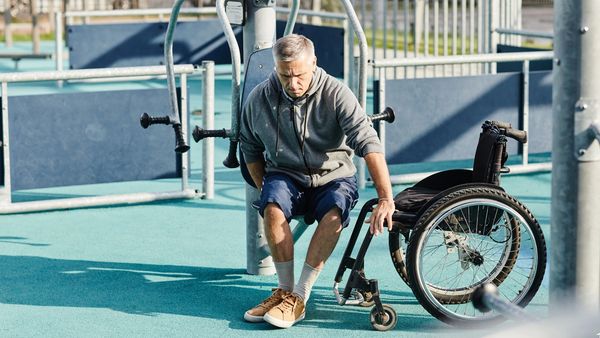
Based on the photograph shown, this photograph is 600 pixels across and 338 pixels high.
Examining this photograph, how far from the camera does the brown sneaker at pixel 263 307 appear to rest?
5.48 m

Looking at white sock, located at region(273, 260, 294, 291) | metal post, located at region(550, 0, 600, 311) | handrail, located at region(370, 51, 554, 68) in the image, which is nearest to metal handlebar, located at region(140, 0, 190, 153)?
white sock, located at region(273, 260, 294, 291)

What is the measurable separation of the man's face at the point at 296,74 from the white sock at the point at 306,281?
0.77 m

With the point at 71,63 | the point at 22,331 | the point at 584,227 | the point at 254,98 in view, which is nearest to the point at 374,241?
the point at 254,98

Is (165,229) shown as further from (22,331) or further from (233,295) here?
(22,331)

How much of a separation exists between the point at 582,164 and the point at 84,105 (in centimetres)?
557

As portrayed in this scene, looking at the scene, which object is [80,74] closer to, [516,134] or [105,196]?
[105,196]

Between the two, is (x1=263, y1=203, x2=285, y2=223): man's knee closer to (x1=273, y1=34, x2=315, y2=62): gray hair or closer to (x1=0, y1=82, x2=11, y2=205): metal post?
(x1=273, y1=34, x2=315, y2=62): gray hair

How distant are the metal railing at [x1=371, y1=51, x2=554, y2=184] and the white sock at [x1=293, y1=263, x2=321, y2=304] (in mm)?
3111

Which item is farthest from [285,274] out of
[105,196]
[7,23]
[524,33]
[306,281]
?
[7,23]

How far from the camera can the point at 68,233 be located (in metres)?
7.50

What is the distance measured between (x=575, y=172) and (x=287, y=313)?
2552 mm

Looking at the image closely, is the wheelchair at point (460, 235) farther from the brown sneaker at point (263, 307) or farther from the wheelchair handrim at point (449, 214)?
the brown sneaker at point (263, 307)

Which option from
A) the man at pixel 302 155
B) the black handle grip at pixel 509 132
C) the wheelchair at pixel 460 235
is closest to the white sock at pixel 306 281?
the man at pixel 302 155

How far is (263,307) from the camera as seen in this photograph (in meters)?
5.50
